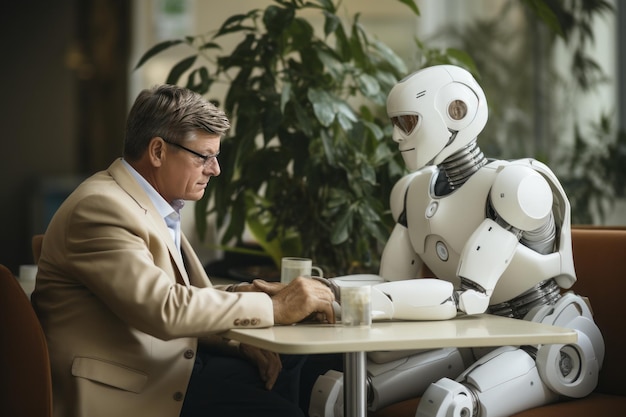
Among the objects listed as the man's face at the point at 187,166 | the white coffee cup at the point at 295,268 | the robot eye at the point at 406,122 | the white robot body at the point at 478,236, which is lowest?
the white coffee cup at the point at 295,268

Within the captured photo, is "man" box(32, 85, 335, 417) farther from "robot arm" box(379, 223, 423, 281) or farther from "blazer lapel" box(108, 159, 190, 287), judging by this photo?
"robot arm" box(379, 223, 423, 281)

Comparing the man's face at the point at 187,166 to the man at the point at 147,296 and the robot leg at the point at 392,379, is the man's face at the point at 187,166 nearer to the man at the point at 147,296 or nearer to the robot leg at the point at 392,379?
Answer: the man at the point at 147,296

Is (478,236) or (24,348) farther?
(478,236)

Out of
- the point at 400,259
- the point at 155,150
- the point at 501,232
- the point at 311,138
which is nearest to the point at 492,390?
the point at 501,232

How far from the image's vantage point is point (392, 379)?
2.33 meters

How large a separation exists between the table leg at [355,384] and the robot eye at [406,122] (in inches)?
23.0

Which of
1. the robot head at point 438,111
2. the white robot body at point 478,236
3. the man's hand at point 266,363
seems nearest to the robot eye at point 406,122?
the robot head at point 438,111

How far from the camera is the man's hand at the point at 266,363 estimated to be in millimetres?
2279

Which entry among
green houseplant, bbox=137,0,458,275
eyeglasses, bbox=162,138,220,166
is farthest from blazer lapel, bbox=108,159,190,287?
green houseplant, bbox=137,0,458,275

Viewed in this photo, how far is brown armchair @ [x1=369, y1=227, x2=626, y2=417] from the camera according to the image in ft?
7.77

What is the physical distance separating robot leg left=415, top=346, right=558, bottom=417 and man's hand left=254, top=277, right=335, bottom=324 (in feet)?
0.95

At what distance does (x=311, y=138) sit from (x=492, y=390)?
1279 mm

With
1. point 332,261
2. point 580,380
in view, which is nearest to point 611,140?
point 332,261

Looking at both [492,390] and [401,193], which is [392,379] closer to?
[492,390]
